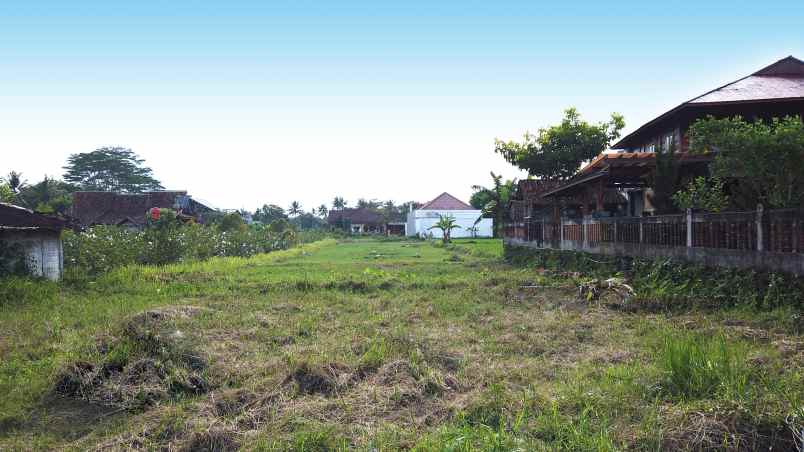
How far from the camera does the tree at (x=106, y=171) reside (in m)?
62.5

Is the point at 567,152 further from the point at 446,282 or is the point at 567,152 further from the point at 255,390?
the point at 255,390

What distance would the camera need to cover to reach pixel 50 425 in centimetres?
482

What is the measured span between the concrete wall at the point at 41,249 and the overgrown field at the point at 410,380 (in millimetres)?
5083

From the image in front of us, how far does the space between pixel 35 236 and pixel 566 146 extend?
94.0ft

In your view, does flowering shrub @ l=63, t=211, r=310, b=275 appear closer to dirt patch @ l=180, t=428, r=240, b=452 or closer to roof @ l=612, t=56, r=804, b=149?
dirt patch @ l=180, t=428, r=240, b=452

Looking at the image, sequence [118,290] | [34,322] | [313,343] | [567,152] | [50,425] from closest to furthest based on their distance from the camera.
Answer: [50,425]
[313,343]
[34,322]
[118,290]
[567,152]

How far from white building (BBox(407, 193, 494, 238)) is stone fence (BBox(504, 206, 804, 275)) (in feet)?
153

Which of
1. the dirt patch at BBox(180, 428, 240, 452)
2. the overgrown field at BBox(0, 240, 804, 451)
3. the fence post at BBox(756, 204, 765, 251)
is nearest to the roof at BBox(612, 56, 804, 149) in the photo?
the fence post at BBox(756, 204, 765, 251)

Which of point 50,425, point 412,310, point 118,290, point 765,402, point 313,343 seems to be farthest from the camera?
point 118,290

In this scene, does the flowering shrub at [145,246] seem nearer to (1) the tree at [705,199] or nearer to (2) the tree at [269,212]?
(1) the tree at [705,199]

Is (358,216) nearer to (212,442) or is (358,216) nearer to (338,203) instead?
(338,203)

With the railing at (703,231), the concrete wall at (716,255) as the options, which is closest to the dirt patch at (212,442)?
the concrete wall at (716,255)

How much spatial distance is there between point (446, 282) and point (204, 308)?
262 inches

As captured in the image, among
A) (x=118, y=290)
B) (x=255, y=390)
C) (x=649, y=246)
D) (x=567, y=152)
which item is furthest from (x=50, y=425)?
(x=567, y=152)
